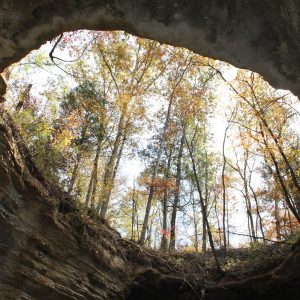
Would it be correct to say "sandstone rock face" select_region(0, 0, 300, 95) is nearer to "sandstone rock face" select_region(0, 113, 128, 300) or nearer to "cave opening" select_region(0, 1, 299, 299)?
"cave opening" select_region(0, 1, 299, 299)

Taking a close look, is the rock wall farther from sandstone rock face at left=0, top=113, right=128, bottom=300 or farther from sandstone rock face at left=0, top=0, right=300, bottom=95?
sandstone rock face at left=0, top=0, right=300, bottom=95

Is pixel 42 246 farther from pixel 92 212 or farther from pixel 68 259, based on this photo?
pixel 92 212

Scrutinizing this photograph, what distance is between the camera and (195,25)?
3857 millimetres

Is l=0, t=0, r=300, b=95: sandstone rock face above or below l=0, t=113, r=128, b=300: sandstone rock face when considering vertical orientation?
above

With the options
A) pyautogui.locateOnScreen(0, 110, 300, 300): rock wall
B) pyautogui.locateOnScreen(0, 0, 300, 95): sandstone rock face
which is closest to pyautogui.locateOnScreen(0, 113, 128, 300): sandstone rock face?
pyautogui.locateOnScreen(0, 110, 300, 300): rock wall

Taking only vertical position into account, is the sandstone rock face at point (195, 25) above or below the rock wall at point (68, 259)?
above

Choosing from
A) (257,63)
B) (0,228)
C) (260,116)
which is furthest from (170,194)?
(257,63)

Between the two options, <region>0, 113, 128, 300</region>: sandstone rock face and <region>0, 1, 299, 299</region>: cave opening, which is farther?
<region>0, 113, 128, 300</region>: sandstone rock face

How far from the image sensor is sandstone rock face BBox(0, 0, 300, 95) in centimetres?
371

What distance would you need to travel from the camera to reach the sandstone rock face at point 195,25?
371cm

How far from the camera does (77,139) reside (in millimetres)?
16328

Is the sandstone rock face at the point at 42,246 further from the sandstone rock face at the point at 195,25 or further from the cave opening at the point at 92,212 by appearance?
the sandstone rock face at the point at 195,25

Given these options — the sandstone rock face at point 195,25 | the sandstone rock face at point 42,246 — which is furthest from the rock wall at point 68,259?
the sandstone rock face at point 195,25

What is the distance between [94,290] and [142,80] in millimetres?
11770
